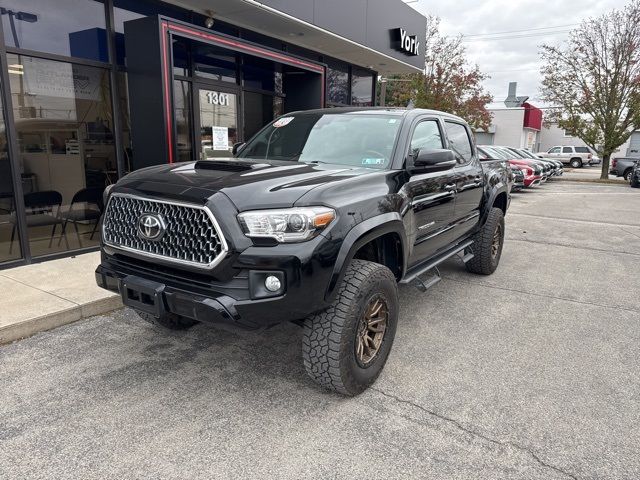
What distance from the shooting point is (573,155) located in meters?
37.8

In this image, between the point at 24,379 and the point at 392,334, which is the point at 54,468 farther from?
the point at 392,334

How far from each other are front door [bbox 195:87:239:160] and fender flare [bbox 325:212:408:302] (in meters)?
5.22

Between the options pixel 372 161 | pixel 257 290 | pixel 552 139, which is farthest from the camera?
pixel 552 139

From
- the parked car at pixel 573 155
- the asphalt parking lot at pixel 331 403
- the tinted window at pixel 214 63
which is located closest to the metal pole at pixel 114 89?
the tinted window at pixel 214 63

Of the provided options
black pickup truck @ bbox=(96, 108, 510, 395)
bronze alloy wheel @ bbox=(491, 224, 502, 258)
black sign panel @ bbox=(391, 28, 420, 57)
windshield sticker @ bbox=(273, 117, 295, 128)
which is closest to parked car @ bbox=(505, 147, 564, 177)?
black sign panel @ bbox=(391, 28, 420, 57)

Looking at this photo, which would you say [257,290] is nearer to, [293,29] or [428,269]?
[428,269]

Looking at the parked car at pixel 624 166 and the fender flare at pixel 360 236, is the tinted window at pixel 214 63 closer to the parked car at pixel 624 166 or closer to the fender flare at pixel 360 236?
the fender flare at pixel 360 236

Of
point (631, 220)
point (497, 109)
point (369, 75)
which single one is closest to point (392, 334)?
point (631, 220)

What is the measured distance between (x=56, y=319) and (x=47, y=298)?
1.58 ft

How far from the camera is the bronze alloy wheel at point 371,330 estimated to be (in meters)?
3.07

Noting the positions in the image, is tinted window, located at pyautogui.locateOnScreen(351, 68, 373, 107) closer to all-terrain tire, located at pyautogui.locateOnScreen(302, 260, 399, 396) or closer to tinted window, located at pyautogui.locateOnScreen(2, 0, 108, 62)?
tinted window, located at pyautogui.locateOnScreen(2, 0, 108, 62)

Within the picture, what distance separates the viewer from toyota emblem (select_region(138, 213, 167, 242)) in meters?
2.79

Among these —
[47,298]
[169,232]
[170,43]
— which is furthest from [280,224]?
[170,43]

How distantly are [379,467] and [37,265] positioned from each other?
199 inches
